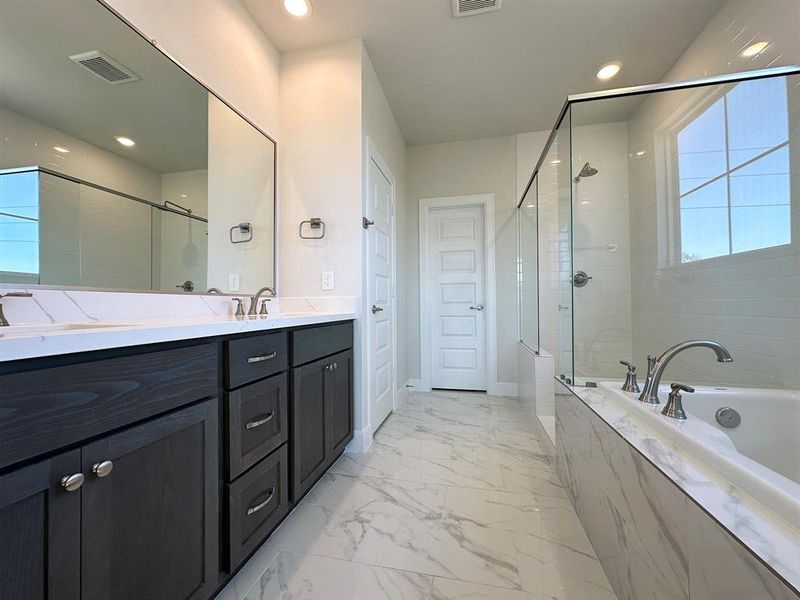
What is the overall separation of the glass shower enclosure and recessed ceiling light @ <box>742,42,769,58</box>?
0.18 metres

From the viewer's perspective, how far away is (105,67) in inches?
47.1

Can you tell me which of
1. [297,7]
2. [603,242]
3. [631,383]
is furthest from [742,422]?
[297,7]

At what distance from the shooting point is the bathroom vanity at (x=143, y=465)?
54 centimetres

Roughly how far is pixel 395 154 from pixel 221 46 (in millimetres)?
1620

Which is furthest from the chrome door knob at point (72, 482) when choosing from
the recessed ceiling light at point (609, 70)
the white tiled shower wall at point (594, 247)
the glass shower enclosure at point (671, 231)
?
the recessed ceiling light at point (609, 70)

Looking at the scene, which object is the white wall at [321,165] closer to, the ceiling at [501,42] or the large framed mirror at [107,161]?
the ceiling at [501,42]

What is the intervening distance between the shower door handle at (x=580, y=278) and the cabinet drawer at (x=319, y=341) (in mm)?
1435

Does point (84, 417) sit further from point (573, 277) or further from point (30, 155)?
point (573, 277)

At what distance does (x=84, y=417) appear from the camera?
617mm

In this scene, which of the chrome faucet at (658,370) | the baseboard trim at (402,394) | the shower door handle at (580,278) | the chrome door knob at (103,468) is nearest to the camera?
the chrome door knob at (103,468)

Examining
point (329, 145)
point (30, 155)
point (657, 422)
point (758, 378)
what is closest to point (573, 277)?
point (758, 378)

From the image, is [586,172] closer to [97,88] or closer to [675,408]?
[675,408]

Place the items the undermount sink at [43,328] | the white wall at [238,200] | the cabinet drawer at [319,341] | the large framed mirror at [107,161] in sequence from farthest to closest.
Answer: the white wall at [238,200] < the cabinet drawer at [319,341] < the large framed mirror at [107,161] < the undermount sink at [43,328]

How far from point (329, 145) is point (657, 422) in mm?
2163
